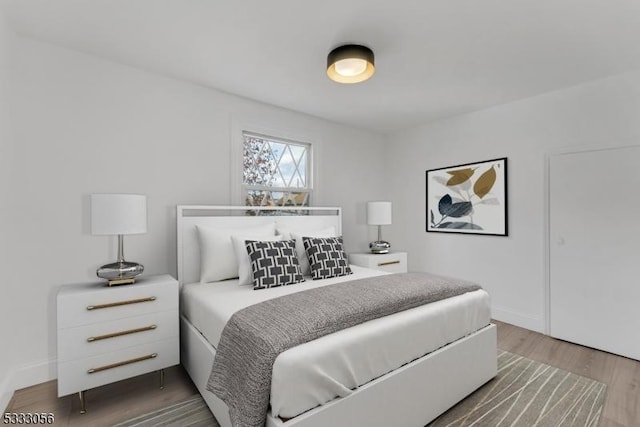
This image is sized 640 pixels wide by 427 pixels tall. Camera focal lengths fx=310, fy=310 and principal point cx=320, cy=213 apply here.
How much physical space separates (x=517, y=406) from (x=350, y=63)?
2.52m

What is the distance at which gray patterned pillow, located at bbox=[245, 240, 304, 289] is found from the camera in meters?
2.34

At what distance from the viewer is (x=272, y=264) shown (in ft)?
7.89

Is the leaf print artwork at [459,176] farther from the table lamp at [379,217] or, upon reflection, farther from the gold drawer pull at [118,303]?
the gold drawer pull at [118,303]

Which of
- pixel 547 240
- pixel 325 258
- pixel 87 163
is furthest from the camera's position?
pixel 547 240

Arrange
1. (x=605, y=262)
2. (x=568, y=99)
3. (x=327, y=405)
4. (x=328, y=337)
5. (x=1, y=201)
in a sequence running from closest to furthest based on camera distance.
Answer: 1. (x=327, y=405)
2. (x=328, y=337)
3. (x=1, y=201)
4. (x=605, y=262)
5. (x=568, y=99)

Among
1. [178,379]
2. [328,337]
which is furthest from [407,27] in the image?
[178,379]

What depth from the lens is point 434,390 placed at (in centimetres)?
177

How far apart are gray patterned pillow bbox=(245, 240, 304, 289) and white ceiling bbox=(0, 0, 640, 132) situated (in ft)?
4.89

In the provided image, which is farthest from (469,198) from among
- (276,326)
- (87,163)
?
(87,163)

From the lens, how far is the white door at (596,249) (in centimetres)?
260

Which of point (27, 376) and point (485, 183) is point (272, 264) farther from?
point (485, 183)

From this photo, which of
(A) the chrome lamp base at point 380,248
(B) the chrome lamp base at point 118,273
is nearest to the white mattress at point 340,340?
(B) the chrome lamp base at point 118,273

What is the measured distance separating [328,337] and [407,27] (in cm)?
195

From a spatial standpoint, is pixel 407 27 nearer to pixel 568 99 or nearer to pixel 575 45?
pixel 575 45
